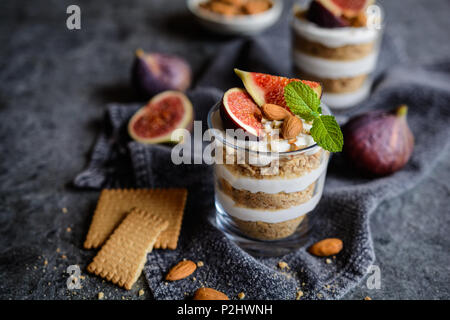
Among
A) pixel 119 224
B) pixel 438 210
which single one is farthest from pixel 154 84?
pixel 438 210

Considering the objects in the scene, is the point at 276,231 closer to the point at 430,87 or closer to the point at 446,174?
the point at 446,174

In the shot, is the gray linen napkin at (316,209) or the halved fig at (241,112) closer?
the halved fig at (241,112)

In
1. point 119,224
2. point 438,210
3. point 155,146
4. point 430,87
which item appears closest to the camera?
point 119,224

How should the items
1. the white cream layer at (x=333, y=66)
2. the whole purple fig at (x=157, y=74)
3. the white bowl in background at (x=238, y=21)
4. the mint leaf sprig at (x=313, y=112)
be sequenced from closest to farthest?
the mint leaf sprig at (x=313, y=112), the white cream layer at (x=333, y=66), the whole purple fig at (x=157, y=74), the white bowl in background at (x=238, y=21)

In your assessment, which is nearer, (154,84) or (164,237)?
(164,237)

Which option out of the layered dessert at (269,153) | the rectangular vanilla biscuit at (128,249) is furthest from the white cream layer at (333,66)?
the rectangular vanilla biscuit at (128,249)

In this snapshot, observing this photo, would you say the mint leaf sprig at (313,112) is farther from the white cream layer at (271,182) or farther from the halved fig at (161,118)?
the halved fig at (161,118)
